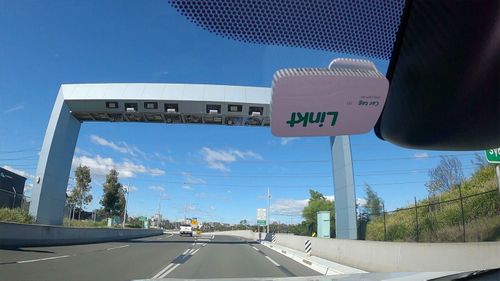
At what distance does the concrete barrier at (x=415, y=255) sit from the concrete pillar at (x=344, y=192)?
3253 millimetres

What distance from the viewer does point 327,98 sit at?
3.66 m

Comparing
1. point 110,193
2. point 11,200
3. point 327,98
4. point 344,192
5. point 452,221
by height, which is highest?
point 110,193

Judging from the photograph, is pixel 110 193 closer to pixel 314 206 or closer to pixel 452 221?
pixel 314 206

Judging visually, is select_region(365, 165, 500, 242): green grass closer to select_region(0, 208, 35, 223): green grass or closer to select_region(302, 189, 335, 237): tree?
select_region(0, 208, 35, 223): green grass

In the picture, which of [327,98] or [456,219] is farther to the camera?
[456,219]

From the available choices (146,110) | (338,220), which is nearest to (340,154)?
(338,220)

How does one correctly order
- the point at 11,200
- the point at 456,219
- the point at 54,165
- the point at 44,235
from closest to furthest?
the point at 456,219
the point at 44,235
the point at 54,165
the point at 11,200

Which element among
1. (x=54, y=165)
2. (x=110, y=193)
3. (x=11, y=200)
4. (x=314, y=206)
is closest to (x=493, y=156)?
(x=54, y=165)

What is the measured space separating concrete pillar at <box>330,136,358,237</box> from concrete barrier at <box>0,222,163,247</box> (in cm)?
1552

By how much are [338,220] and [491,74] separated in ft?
67.5

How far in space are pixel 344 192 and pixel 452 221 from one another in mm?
6355

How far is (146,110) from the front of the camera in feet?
73.8

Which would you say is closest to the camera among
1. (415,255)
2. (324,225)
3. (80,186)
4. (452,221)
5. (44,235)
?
(415,255)

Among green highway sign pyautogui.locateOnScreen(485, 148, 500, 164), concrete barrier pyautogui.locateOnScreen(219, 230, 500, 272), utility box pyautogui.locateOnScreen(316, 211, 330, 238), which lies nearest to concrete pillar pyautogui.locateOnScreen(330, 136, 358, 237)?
concrete barrier pyautogui.locateOnScreen(219, 230, 500, 272)
